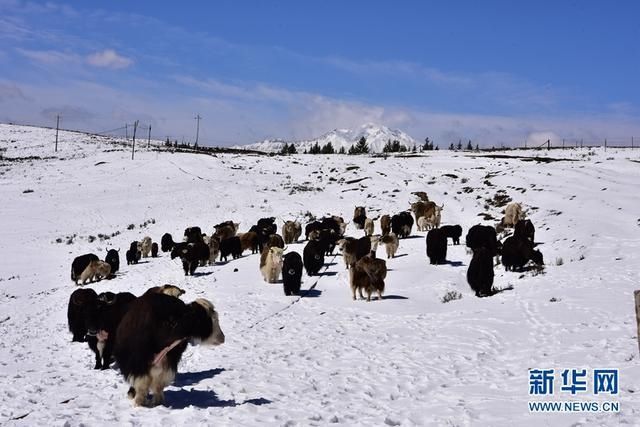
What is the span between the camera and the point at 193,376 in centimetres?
889

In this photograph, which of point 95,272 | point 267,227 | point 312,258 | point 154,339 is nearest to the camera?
point 154,339

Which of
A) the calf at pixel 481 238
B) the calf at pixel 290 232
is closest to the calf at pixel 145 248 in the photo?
the calf at pixel 290 232

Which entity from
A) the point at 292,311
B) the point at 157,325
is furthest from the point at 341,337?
the point at 157,325

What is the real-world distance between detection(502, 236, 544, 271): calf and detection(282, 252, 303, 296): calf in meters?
6.94

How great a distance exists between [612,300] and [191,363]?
9086 millimetres

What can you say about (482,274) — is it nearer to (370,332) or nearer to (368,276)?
(368,276)

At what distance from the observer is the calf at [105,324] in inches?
344

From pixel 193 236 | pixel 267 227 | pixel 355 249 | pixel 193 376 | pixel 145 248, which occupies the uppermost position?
pixel 267 227

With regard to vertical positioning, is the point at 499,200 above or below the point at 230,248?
above

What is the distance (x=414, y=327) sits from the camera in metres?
12.2

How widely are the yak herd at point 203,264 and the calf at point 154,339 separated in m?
0.01

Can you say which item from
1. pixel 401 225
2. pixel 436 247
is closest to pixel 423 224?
pixel 401 225

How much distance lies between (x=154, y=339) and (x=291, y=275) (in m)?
9.84

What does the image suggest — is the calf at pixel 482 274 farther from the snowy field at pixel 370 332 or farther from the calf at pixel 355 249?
the calf at pixel 355 249
